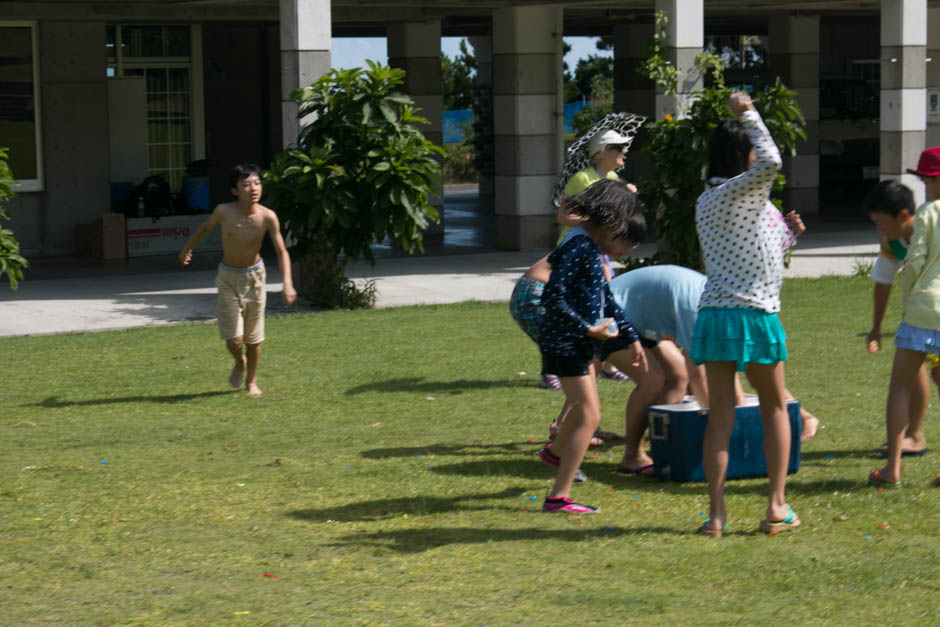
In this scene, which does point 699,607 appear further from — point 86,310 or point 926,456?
point 86,310

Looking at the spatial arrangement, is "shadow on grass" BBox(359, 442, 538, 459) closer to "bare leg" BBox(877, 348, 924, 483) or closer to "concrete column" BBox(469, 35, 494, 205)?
"bare leg" BBox(877, 348, 924, 483)

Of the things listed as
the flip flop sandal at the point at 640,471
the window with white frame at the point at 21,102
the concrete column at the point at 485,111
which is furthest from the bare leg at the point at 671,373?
the concrete column at the point at 485,111

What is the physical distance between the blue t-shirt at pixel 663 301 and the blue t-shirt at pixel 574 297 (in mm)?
728

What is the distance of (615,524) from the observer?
6.21m

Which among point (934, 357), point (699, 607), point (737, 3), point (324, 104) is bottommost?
point (699, 607)

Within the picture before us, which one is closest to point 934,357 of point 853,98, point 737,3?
point 737,3

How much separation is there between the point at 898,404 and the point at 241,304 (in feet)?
15.5

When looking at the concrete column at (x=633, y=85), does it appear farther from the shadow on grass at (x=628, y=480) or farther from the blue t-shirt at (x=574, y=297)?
the blue t-shirt at (x=574, y=297)

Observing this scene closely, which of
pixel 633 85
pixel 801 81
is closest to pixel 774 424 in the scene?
pixel 801 81

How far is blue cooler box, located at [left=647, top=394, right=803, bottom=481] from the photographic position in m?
6.82

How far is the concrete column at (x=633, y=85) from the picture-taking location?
25094 mm

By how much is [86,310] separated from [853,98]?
18.5 metres

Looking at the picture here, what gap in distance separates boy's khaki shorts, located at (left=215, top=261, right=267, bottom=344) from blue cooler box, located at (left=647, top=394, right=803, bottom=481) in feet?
11.7

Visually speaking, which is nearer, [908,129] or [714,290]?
[714,290]
